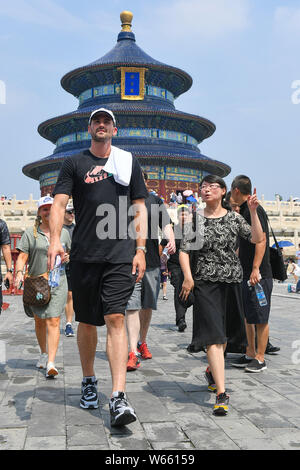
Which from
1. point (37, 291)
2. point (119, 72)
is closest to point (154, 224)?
point (37, 291)

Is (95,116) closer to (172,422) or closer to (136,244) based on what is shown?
(136,244)

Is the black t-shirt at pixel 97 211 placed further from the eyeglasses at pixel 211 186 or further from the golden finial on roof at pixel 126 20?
the golden finial on roof at pixel 126 20

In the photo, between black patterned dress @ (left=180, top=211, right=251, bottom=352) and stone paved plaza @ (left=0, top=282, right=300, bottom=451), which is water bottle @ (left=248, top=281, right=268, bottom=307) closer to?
stone paved plaza @ (left=0, top=282, right=300, bottom=451)

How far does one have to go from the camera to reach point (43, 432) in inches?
131

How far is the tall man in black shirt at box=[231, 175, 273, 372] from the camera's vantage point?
536 centimetres

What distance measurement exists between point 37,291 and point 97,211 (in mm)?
1759

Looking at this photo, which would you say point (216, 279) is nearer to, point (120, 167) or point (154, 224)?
point (120, 167)

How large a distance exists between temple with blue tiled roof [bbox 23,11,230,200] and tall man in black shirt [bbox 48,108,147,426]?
29631 millimetres

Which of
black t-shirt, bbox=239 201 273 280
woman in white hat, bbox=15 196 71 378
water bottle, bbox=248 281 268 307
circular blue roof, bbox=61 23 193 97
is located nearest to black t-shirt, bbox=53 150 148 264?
woman in white hat, bbox=15 196 71 378

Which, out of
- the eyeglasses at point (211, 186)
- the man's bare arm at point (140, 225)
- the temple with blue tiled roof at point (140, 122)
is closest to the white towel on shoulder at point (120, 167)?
the man's bare arm at point (140, 225)

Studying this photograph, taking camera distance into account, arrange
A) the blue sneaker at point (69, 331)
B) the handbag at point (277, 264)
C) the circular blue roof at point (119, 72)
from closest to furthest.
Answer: the handbag at point (277, 264) → the blue sneaker at point (69, 331) → the circular blue roof at point (119, 72)

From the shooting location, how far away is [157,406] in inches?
156

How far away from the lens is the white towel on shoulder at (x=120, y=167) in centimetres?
377

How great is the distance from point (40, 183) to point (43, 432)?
37.4m
